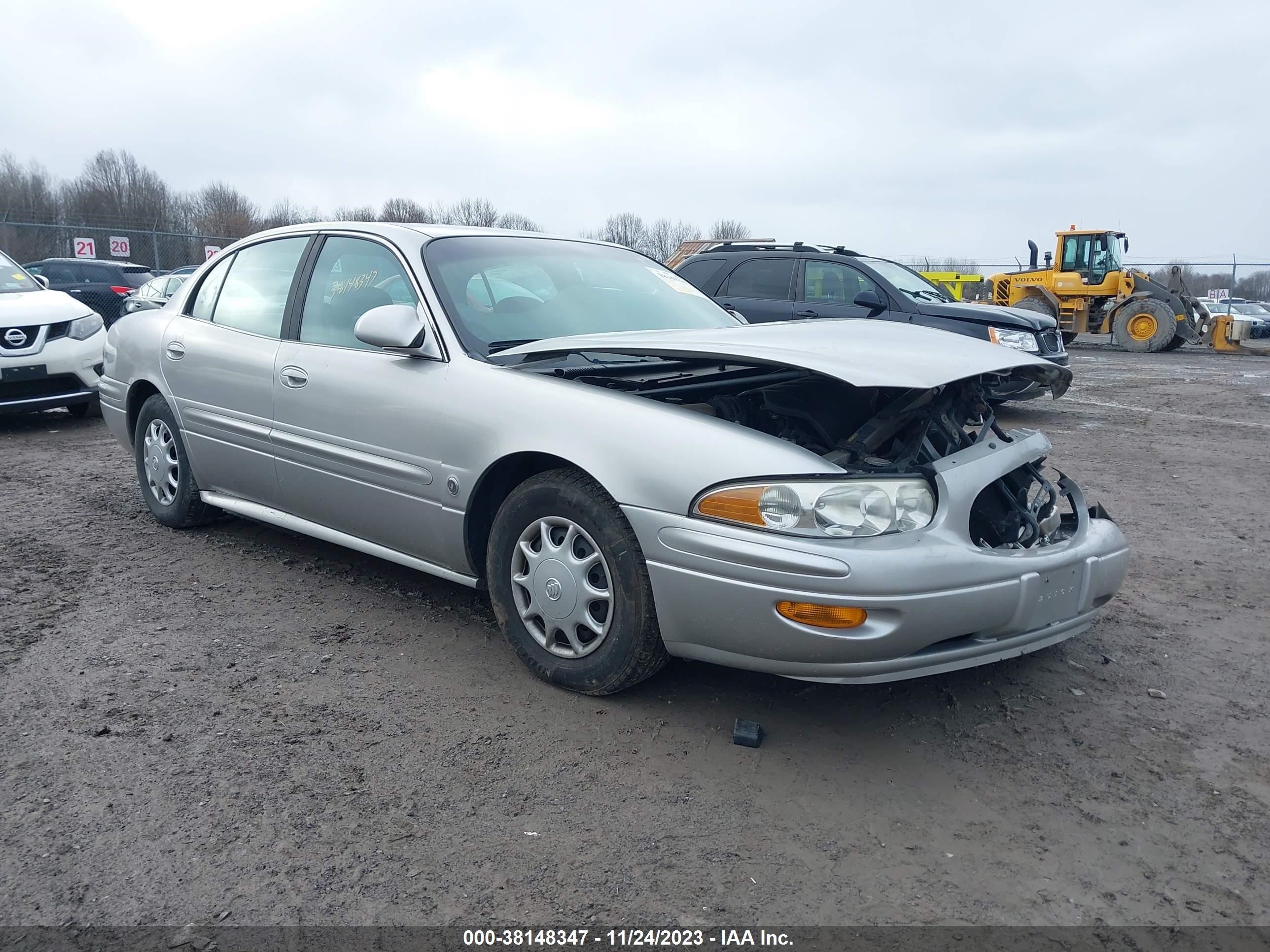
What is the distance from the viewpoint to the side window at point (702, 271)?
1027cm

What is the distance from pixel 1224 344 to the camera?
20.6m

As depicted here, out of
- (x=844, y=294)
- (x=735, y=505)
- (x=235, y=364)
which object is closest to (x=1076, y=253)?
(x=844, y=294)

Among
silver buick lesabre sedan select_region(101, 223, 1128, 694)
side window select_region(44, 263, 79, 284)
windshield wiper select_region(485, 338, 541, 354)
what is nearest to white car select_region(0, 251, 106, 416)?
silver buick lesabre sedan select_region(101, 223, 1128, 694)

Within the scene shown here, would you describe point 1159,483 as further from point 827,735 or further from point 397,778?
point 397,778

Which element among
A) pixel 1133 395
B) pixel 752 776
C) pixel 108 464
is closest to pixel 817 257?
pixel 1133 395

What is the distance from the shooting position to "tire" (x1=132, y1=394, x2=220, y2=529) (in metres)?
4.82

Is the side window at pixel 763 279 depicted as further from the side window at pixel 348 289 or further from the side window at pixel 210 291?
the side window at pixel 348 289

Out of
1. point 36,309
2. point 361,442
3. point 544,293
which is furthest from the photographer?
point 36,309

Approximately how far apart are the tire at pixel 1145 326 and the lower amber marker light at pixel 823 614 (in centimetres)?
1937

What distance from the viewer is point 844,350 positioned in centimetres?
305

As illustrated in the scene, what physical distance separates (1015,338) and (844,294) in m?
1.66

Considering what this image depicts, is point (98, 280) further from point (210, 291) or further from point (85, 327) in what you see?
point (210, 291)

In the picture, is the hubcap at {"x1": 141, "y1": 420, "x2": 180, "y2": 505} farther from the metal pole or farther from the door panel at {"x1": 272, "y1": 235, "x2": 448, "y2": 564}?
the metal pole

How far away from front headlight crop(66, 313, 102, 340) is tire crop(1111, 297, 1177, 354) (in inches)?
718
